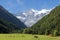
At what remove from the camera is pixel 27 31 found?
196 m

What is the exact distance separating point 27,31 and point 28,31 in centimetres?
128

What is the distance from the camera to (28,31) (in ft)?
646
